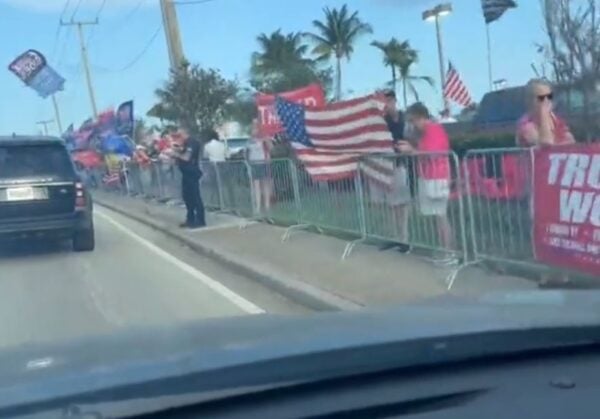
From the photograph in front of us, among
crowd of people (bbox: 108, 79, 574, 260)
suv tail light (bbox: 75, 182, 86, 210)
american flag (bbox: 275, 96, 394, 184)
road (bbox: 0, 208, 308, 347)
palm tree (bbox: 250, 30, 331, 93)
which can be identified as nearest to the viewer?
road (bbox: 0, 208, 308, 347)

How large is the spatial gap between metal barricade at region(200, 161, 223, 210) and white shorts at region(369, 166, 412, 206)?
10.3 metres

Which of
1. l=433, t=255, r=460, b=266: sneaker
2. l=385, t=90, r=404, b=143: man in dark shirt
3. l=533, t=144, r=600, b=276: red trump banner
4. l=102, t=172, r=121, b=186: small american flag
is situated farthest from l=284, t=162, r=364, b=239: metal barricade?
l=102, t=172, r=121, b=186: small american flag

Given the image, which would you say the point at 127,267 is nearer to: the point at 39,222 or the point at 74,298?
the point at 39,222

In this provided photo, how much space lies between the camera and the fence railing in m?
10.6

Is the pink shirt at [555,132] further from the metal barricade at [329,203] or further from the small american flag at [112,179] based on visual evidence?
the small american flag at [112,179]

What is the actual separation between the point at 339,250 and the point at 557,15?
7207mm

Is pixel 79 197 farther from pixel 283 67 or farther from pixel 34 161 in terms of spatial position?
pixel 283 67

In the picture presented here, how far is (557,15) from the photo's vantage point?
19719 mm

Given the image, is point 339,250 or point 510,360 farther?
point 339,250

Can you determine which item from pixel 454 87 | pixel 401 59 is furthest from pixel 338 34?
pixel 454 87

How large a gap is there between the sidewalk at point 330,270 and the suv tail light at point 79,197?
1790 millimetres

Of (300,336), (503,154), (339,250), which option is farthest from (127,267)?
(300,336)

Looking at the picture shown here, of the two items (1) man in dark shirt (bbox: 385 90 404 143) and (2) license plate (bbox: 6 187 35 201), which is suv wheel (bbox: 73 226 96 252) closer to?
(2) license plate (bbox: 6 187 35 201)

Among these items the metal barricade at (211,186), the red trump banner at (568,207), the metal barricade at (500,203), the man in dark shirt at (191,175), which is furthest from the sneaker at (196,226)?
the red trump banner at (568,207)
